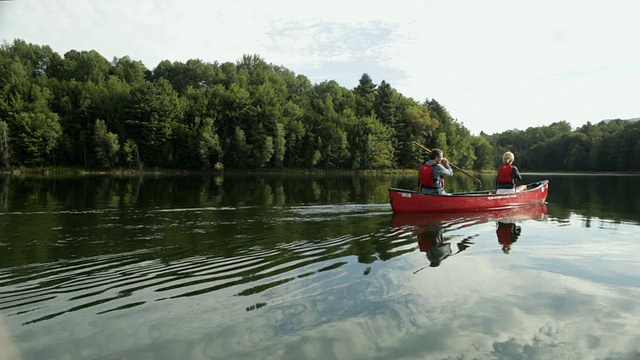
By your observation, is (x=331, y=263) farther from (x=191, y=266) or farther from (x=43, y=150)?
(x=43, y=150)

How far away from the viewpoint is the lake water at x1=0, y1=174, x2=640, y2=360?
439 cm

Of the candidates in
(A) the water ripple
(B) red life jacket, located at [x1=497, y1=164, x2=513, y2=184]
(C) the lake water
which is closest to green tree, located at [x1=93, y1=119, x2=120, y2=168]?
(C) the lake water

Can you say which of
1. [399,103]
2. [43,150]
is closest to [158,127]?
[43,150]

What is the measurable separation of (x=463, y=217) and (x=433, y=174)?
1.87 metres

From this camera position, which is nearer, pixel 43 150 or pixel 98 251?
pixel 98 251

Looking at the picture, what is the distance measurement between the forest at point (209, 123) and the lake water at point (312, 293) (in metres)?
57.3

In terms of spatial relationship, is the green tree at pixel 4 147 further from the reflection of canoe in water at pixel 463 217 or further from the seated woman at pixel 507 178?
the seated woman at pixel 507 178

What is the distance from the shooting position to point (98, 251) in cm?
821

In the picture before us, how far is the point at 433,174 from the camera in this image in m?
15.1

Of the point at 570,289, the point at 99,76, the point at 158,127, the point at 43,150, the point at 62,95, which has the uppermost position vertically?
the point at 99,76

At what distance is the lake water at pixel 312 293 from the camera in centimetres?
439

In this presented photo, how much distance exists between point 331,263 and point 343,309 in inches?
90.2

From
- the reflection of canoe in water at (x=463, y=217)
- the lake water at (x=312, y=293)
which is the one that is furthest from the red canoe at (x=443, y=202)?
the lake water at (x=312, y=293)

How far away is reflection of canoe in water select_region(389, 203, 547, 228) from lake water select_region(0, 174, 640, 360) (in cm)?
153
